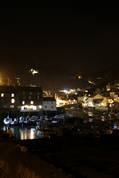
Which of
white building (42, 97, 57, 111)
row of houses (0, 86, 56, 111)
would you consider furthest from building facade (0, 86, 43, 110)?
white building (42, 97, 57, 111)

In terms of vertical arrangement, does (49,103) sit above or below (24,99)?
below

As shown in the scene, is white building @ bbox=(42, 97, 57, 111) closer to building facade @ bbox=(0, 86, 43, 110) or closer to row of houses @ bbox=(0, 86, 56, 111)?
row of houses @ bbox=(0, 86, 56, 111)

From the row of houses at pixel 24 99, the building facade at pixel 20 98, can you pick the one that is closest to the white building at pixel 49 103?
the row of houses at pixel 24 99

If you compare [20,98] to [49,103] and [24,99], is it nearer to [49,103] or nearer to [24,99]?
[24,99]

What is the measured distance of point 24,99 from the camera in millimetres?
43969

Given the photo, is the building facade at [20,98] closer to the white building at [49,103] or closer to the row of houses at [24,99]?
the row of houses at [24,99]

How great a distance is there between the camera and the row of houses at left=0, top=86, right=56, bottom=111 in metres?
43.4

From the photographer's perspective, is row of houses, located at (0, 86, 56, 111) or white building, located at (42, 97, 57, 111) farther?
white building, located at (42, 97, 57, 111)

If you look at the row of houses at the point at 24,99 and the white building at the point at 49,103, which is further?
the white building at the point at 49,103

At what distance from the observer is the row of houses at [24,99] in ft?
142

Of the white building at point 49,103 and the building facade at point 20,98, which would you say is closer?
the building facade at point 20,98

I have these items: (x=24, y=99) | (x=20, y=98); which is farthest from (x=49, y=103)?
(x=20, y=98)

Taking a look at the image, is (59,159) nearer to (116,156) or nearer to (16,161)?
(116,156)

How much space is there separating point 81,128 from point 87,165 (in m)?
12.2
